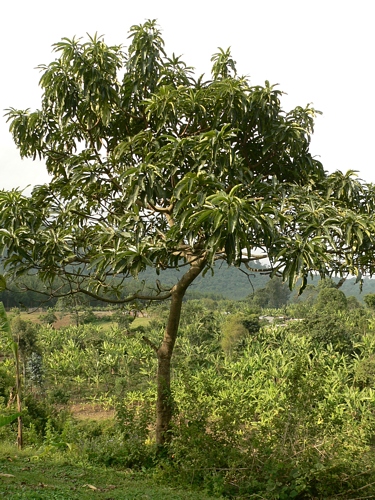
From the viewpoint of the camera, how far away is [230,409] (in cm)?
464

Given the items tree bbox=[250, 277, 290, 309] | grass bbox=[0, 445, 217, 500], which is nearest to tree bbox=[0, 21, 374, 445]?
grass bbox=[0, 445, 217, 500]

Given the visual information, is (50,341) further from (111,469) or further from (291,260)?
(291,260)

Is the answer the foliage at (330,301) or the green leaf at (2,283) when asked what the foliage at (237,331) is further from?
the green leaf at (2,283)

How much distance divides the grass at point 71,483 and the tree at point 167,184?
0.81 meters

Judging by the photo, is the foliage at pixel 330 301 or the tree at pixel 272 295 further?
the tree at pixel 272 295

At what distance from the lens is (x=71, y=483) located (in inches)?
162

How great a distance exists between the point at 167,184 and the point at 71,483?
288cm

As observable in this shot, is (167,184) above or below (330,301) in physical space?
above

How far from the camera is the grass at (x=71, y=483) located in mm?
3463

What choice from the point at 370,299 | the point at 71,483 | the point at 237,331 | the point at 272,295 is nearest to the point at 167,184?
the point at 71,483

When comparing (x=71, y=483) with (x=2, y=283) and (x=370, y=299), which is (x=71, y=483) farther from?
(x=370, y=299)

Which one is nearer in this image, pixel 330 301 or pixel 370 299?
pixel 330 301

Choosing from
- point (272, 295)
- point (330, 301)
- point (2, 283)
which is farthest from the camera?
point (272, 295)

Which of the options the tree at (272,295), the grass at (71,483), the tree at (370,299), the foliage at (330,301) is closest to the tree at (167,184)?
A: the grass at (71,483)
